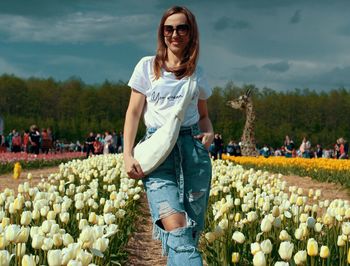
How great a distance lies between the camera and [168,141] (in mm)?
3281

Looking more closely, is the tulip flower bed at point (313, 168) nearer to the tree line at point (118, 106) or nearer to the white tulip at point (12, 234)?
the white tulip at point (12, 234)

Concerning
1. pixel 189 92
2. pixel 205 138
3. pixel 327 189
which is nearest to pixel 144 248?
pixel 205 138

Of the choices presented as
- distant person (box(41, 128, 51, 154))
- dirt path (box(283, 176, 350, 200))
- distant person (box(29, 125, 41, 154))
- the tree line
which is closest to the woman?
dirt path (box(283, 176, 350, 200))

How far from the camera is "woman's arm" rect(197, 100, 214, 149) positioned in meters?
3.55

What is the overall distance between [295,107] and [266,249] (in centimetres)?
6445

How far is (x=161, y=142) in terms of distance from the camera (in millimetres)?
3295

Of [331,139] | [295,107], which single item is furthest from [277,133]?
[295,107]

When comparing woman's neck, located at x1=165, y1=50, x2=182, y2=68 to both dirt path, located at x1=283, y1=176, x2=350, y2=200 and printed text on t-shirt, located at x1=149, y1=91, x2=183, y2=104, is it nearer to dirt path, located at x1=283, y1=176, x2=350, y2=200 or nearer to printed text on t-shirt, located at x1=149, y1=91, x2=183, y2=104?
printed text on t-shirt, located at x1=149, y1=91, x2=183, y2=104

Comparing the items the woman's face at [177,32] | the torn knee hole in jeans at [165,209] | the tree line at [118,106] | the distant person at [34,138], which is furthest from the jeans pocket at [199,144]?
the tree line at [118,106]

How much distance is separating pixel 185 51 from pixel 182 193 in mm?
875

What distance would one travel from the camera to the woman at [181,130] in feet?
10.7

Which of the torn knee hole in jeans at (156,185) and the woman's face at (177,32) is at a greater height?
the woman's face at (177,32)

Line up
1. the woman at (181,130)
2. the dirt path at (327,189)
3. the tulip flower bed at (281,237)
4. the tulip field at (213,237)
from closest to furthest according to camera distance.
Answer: the tulip field at (213,237) → the woman at (181,130) → the tulip flower bed at (281,237) → the dirt path at (327,189)

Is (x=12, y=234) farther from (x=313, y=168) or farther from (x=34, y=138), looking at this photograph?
(x=34, y=138)
